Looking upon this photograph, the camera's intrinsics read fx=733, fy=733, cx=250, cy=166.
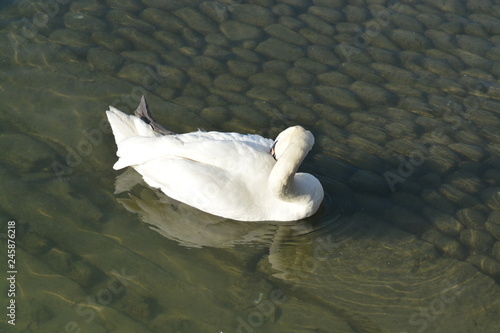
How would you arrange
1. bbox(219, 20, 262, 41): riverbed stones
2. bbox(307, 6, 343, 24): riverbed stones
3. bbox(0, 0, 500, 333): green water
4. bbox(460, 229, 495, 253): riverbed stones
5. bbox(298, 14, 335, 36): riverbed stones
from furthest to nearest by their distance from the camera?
bbox(307, 6, 343, 24): riverbed stones → bbox(298, 14, 335, 36): riverbed stones → bbox(219, 20, 262, 41): riverbed stones → bbox(460, 229, 495, 253): riverbed stones → bbox(0, 0, 500, 333): green water

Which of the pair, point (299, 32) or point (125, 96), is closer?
point (125, 96)

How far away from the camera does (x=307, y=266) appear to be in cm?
773

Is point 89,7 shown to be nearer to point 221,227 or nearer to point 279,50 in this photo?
point 279,50

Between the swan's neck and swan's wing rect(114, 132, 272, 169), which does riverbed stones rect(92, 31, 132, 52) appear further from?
the swan's neck

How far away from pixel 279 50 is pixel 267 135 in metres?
1.89

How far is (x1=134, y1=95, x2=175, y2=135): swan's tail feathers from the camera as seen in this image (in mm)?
8711

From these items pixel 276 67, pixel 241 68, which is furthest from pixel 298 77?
pixel 241 68

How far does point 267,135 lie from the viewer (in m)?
9.43

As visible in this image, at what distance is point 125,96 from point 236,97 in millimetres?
1474

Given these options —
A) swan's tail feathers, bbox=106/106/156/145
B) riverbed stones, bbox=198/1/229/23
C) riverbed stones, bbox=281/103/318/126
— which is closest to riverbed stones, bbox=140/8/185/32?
riverbed stones, bbox=198/1/229/23

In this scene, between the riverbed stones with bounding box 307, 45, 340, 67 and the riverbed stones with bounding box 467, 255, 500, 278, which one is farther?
the riverbed stones with bounding box 307, 45, 340, 67

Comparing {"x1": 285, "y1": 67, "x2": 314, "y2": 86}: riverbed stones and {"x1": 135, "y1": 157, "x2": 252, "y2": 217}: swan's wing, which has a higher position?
{"x1": 285, "y1": 67, "x2": 314, "y2": 86}: riverbed stones

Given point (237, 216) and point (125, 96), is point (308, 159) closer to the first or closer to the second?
point (237, 216)

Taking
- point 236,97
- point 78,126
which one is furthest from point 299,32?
point 78,126
